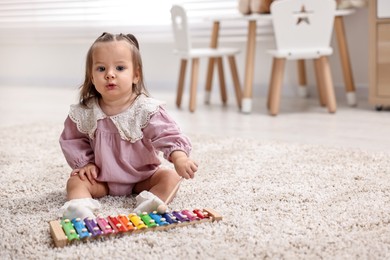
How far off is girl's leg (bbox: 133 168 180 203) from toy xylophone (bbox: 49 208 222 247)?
0.38 ft

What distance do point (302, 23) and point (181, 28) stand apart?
55cm

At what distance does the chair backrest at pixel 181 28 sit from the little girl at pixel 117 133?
4.36ft

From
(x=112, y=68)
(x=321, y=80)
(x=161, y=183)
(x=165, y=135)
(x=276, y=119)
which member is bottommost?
(x=276, y=119)

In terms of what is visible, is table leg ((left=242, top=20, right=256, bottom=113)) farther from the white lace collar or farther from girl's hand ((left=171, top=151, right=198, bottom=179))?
girl's hand ((left=171, top=151, right=198, bottom=179))

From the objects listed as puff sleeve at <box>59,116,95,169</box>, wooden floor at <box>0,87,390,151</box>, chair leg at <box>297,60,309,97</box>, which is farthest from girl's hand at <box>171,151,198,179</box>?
chair leg at <box>297,60,309,97</box>

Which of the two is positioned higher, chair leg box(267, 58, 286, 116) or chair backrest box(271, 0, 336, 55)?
chair backrest box(271, 0, 336, 55)

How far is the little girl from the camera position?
1.16 m

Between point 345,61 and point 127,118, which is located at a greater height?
point 127,118

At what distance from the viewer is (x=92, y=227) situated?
938mm

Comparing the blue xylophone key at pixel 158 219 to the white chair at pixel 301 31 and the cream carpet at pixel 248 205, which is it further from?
the white chair at pixel 301 31

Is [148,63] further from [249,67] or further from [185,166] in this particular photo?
[185,166]

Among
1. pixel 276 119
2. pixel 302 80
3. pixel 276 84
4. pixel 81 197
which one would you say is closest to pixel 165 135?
pixel 81 197

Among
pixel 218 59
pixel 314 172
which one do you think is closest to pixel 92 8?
pixel 218 59

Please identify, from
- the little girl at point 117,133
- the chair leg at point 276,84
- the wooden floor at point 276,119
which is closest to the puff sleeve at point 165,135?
the little girl at point 117,133
